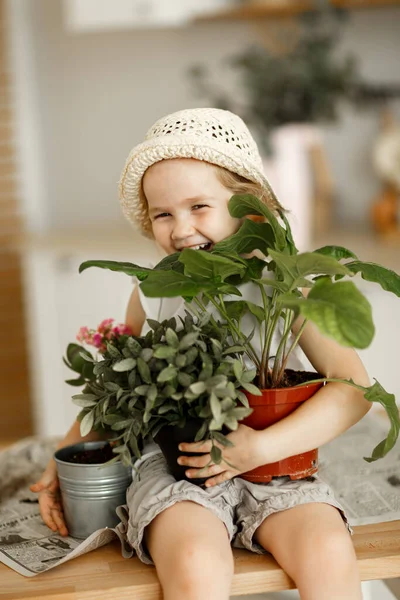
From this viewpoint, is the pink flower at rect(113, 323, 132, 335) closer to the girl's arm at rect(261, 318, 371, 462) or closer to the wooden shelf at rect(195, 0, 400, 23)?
the girl's arm at rect(261, 318, 371, 462)

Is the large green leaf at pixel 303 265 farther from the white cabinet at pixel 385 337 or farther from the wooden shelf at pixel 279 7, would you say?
the wooden shelf at pixel 279 7

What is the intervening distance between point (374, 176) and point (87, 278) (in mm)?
1340

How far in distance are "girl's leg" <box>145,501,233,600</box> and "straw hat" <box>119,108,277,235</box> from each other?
0.56 metres

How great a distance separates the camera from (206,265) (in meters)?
1.10

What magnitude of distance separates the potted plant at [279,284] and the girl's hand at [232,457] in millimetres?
54

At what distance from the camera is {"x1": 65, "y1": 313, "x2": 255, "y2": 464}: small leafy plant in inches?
42.8

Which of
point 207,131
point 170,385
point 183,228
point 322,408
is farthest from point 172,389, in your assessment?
point 207,131

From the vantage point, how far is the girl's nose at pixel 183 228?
1348 mm

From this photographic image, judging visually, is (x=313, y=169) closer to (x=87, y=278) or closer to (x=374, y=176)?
(x=374, y=176)

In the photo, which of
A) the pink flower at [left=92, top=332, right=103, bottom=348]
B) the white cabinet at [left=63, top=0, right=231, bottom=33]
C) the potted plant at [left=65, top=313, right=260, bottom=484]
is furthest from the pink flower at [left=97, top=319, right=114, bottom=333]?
the white cabinet at [left=63, top=0, right=231, bottom=33]

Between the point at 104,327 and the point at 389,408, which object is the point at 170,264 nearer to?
the point at 104,327

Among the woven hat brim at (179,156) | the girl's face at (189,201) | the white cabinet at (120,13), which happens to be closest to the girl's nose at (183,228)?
the girl's face at (189,201)

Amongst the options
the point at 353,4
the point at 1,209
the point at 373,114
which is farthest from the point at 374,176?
the point at 1,209

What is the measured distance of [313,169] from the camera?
10.6ft
